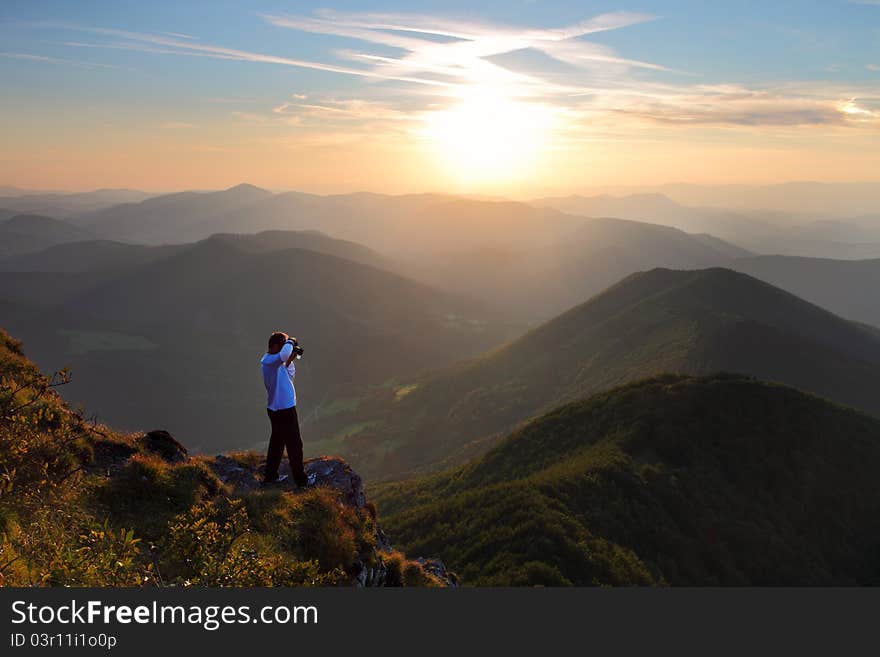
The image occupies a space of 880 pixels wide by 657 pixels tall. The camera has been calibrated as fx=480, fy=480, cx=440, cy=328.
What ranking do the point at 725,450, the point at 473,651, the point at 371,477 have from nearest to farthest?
1. the point at 473,651
2. the point at 725,450
3. the point at 371,477

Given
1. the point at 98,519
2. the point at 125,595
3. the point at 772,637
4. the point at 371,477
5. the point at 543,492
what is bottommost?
the point at 371,477

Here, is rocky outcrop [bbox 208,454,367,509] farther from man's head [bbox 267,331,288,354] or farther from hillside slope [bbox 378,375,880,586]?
hillside slope [bbox 378,375,880,586]

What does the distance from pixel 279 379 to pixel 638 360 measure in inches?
5580

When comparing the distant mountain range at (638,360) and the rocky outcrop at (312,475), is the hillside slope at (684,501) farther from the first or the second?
the distant mountain range at (638,360)

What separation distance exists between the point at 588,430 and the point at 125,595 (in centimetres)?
7192

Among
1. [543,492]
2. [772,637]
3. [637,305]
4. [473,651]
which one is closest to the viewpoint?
[473,651]

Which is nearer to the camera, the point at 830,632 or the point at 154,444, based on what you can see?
the point at 830,632

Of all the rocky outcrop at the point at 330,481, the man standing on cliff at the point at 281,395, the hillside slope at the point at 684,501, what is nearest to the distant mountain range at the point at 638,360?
the hillside slope at the point at 684,501

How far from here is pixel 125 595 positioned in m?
6.64

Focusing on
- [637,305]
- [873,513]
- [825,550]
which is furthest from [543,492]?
[637,305]

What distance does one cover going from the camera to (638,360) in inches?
5527

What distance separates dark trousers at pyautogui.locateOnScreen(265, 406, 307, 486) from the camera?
1380 centimetres

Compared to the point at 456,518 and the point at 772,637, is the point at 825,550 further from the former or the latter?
the point at 772,637

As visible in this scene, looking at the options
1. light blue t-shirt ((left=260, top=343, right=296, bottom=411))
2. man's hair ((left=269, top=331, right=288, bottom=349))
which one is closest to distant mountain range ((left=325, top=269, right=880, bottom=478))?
light blue t-shirt ((left=260, top=343, right=296, bottom=411))
